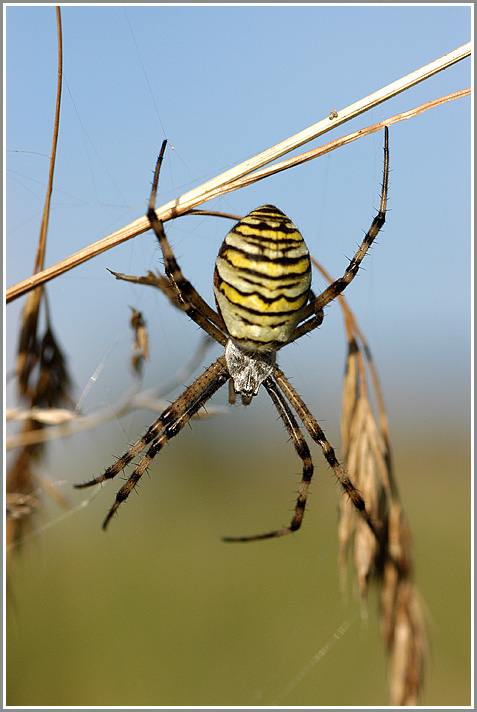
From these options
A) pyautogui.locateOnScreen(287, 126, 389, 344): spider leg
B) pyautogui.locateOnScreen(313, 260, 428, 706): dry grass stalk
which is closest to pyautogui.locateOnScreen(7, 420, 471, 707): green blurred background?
pyautogui.locateOnScreen(313, 260, 428, 706): dry grass stalk

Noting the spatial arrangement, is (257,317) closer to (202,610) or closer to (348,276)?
(348,276)

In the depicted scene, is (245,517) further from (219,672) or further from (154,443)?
(154,443)

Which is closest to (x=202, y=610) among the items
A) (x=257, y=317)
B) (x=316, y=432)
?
(x=316, y=432)

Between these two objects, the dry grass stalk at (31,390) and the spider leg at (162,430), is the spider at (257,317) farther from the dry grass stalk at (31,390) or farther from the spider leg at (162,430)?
the dry grass stalk at (31,390)

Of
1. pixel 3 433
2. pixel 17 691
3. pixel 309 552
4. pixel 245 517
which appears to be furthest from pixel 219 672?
pixel 3 433

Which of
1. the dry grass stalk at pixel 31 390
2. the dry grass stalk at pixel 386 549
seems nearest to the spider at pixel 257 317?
the dry grass stalk at pixel 386 549

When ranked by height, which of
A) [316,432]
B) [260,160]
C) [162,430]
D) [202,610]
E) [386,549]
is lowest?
[202,610]
